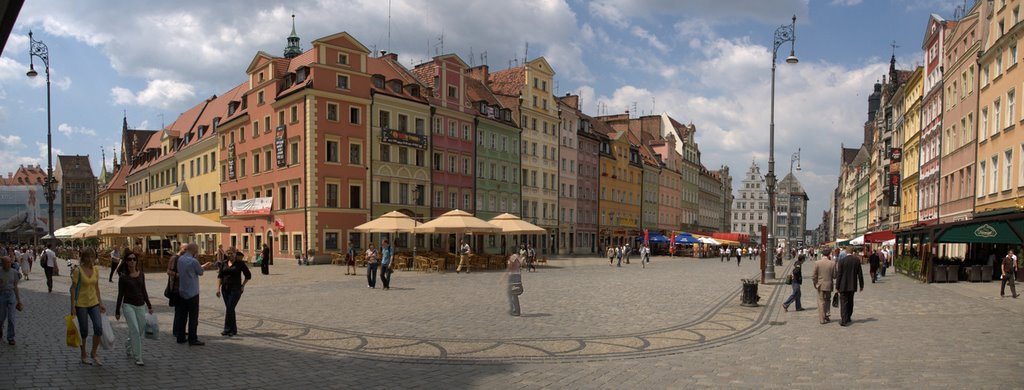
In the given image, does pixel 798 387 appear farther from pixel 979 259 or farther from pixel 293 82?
pixel 293 82

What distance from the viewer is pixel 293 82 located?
149 feet

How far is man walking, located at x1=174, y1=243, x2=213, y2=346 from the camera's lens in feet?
36.1

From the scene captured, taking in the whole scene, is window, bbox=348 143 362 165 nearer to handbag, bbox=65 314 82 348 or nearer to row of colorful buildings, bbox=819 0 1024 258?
row of colorful buildings, bbox=819 0 1024 258

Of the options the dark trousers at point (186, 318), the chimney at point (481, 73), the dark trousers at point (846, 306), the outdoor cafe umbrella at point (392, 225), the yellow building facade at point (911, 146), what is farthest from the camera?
the chimney at point (481, 73)

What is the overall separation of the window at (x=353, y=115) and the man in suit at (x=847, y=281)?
3515cm

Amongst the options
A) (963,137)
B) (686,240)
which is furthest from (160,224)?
(686,240)

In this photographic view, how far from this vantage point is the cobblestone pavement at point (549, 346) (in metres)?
8.93

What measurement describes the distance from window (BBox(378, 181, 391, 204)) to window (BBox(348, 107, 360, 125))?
459cm

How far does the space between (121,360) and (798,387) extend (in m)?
9.29

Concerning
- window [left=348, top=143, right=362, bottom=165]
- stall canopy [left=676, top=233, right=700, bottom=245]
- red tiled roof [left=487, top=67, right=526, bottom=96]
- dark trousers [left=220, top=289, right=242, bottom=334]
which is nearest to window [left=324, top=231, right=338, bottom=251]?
window [left=348, top=143, right=362, bottom=165]

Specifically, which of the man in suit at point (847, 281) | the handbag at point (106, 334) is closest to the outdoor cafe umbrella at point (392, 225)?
the man in suit at point (847, 281)

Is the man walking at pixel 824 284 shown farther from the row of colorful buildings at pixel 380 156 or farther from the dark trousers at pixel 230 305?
the row of colorful buildings at pixel 380 156

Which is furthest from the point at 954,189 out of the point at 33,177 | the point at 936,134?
the point at 33,177

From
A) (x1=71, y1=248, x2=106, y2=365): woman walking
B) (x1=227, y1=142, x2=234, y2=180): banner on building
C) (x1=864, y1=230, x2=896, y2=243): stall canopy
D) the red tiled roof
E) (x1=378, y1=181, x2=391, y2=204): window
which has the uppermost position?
the red tiled roof
